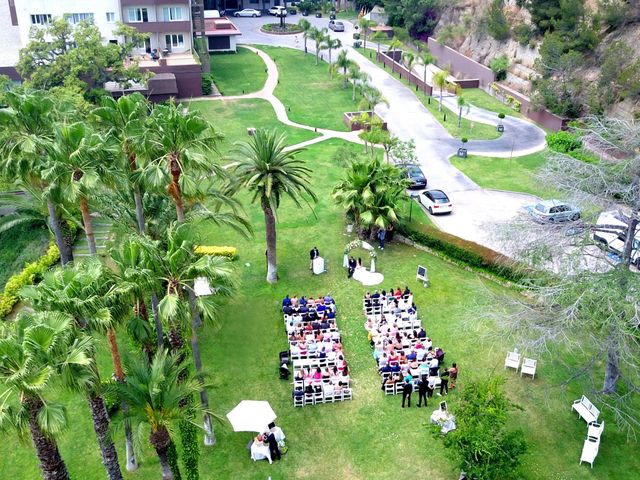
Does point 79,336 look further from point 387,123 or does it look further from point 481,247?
point 387,123

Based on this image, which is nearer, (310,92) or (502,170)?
(502,170)

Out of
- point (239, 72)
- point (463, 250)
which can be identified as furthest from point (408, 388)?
point (239, 72)

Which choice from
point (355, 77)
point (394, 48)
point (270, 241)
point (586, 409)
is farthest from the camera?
point (394, 48)

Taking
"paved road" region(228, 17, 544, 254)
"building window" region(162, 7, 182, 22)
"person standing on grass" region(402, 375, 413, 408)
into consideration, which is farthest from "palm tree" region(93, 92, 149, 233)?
"building window" region(162, 7, 182, 22)

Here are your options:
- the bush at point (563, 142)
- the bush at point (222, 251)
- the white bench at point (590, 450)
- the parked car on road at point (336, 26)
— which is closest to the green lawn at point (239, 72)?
the parked car on road at point (336, 26)

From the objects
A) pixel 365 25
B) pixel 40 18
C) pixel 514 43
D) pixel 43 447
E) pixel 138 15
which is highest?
pixel 138 15

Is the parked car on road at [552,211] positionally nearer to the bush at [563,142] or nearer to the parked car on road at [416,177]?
the parked car on road at [416,177]

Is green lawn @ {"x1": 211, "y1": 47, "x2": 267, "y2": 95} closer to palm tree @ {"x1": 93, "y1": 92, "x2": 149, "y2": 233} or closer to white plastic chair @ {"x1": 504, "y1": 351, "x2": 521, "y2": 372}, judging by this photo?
palm tree @ {"x1": 93, "y1": 92, "x2": 149, "y2": 233}

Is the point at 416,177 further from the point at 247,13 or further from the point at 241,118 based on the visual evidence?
the point at 247,13

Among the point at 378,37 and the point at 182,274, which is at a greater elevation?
the point at 182,274
